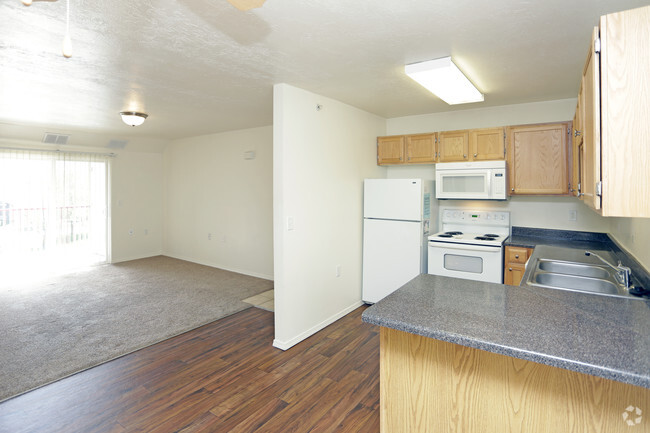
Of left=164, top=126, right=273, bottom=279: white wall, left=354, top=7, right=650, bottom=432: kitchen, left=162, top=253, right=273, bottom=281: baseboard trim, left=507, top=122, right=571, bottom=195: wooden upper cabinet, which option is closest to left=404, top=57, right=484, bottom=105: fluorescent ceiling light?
left=507, top=122, right=571, bottom=195: wooden upper cabinet

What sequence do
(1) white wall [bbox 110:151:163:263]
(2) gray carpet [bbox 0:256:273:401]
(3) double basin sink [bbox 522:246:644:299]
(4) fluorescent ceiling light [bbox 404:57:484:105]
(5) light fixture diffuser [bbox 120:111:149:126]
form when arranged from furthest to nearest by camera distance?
(1) white wall [bbox 110:151:163:263] → (5) light fixture diffuser [bbox 120:111:149:126] → (2) gray carpet [bbox 0:256:273:401] → (4) fluorescent ceiling light [bbox 404:57:484:105] → (3) double basin sink [bbox 522:246:644:299]

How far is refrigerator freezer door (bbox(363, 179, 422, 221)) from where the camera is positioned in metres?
3.81

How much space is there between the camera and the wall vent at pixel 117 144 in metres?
6.22

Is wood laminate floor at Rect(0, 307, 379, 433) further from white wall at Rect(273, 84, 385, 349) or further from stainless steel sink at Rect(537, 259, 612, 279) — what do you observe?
stainless steel sink at Rect(537, 259, 612, 279)

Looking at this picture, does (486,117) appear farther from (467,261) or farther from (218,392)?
(218,392)

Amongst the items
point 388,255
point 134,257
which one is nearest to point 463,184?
point 388,255

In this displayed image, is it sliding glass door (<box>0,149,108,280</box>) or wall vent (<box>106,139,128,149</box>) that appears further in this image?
wall vent (<box>106,139,128,149</box>)

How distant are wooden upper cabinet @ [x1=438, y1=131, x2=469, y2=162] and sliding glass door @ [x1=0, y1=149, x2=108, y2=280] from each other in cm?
594

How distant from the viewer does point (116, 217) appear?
652cm

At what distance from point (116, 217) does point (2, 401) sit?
15.5 feet

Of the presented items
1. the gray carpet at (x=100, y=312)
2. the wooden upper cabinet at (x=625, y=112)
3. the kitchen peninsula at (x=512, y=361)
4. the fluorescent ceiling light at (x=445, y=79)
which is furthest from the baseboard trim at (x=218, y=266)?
the wooden upper cabinet at (x=625, y=112)

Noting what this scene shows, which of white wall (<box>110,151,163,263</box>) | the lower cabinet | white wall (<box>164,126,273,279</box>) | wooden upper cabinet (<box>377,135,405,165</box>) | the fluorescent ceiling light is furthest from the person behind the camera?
white wall (<box>110,151,163,263</box>)

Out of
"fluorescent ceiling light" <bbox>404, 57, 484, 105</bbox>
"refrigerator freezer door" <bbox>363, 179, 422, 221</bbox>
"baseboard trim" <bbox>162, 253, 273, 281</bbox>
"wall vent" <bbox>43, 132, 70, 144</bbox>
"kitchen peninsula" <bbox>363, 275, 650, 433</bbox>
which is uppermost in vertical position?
"wall vent" <bbox>43, 132, 70, 144</bbox>

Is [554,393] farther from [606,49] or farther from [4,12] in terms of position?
[4,12]
